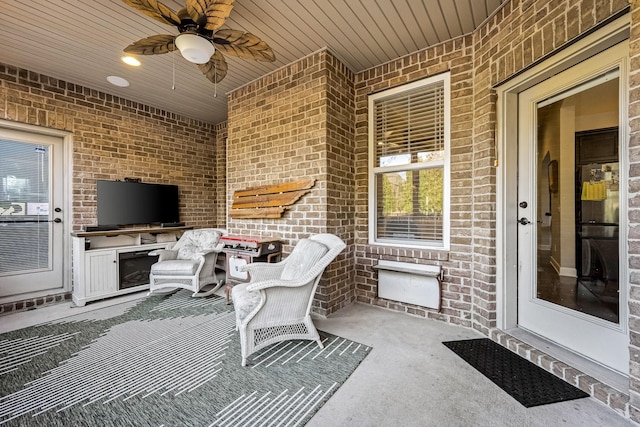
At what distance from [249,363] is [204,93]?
3625 millimetres

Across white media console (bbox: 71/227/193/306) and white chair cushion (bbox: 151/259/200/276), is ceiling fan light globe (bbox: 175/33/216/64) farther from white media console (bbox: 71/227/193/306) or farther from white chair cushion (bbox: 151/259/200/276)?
white media console (bbox: 71/227/193/306)

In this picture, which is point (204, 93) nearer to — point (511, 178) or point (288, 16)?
point (288, 16)

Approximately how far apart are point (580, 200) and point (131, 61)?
450 cm

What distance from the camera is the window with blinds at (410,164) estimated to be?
2.84 meters

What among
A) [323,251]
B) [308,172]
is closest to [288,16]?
[308,172]

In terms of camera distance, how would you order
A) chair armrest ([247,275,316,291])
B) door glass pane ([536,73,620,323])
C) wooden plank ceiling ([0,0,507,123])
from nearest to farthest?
door glass pane ([536,73,620,323]), chair armrest ([247,275,316,291]), wooden plank ceiling ([0,0,507,123])

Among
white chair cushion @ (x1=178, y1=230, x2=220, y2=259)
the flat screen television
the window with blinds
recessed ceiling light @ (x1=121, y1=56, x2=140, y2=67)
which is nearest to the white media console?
the flat screen television

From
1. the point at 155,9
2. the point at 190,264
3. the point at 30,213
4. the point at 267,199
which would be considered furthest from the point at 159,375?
the point at 30,213

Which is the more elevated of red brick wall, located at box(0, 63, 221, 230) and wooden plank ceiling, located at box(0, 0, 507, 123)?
wooden plank ceiling, located at box(0, 0, 507, 123)

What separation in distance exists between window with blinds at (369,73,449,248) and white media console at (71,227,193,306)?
10.8 feet

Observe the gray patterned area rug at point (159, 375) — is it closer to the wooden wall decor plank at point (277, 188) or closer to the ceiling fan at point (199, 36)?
the wooden wall decor plank at point (277, 188)

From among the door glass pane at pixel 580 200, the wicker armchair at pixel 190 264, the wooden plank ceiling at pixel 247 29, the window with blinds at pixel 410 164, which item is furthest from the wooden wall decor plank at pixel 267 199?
the door glass pane at pixel 580 200

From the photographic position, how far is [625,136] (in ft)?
5.36

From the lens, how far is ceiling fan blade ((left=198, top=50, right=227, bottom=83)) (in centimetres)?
229
